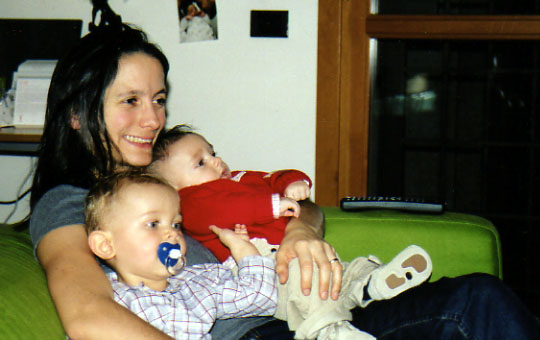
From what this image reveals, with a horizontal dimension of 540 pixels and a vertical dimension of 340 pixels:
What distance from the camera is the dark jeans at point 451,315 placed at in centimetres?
99

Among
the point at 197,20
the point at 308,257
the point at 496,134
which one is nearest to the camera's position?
the point at 308,257

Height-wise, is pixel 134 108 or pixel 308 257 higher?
pixel 134 108

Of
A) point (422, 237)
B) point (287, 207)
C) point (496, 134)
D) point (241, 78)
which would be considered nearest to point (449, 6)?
point (496, 134)

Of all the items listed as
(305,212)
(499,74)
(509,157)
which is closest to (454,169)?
(509,157)

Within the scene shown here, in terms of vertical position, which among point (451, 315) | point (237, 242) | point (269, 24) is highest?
point (269, 24)

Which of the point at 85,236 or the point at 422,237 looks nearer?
the point at 85,236

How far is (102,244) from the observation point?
105 centimetres

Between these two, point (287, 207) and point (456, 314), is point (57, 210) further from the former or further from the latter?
point (456, 314)

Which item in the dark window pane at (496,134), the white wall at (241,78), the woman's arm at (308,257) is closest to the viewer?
the woman's arm at (308,257)

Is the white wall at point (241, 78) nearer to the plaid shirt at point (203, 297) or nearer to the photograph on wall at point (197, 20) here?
the photograph on wall at point (197, 20)

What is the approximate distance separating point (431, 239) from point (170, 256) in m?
0.71

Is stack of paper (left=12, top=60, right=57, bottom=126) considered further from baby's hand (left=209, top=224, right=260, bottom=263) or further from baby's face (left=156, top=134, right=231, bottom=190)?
baby's hand (left=209, top=224, right=260, bottom=263)

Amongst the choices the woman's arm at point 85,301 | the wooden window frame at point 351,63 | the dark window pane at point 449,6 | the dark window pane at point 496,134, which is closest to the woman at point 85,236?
the woman's arm at point 85,301

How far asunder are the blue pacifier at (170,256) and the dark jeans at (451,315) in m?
0.22
